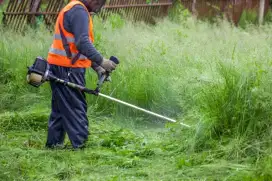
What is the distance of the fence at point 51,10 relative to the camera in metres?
13.7

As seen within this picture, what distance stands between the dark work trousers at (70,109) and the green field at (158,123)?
0.61ft

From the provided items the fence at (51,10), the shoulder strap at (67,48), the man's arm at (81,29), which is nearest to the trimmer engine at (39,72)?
the shoulder strap at (67,48)

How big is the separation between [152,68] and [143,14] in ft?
29.0

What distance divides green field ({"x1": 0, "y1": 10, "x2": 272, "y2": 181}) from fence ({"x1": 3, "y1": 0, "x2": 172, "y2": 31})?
3621mm

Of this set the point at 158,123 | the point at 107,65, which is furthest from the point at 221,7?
the point at 107,65

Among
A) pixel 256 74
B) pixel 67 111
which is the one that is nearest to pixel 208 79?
pixel 256 74

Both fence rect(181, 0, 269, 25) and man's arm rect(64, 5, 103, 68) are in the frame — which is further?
fence rect(181, 0, 269, 25)

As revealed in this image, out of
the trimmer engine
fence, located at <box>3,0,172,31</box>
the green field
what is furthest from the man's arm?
fence, located at <box>3,0,172,31</box>

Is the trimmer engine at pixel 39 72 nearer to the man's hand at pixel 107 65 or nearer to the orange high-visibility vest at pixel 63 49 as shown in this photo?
the orange high-visibility vest at pixel 63 49

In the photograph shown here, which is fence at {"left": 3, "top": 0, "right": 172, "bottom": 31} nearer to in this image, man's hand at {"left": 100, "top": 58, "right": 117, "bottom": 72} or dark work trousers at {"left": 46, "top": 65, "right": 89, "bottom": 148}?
dark work trousers at {"left": 46, "top": 65, "right": 89, "bottom": 148}

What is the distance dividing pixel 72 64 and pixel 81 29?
40 centimetres

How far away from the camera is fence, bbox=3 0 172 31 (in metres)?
13.7

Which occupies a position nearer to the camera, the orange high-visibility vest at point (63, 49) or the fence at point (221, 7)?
the orange high-visibility vest at point (63, 49)

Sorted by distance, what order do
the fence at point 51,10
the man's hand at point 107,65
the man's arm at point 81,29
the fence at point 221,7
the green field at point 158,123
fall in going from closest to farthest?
1. the green field at point 158,123
2. the man's arm at point 81,29
3. the man's hand at point 107,65
4. the fence at point 51,10
5. the fence at point 221,7
